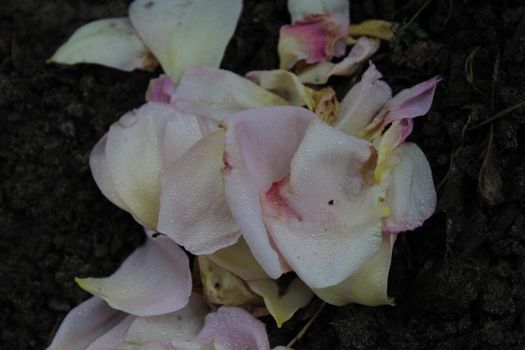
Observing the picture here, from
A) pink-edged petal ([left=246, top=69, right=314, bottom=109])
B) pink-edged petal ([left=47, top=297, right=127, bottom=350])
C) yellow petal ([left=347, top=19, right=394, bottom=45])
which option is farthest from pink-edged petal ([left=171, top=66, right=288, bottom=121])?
pink-edged petal ([left=47, top=297, right=127, bottom=350])

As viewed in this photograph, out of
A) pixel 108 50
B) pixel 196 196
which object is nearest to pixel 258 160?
pixel 196 196

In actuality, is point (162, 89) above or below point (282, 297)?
above

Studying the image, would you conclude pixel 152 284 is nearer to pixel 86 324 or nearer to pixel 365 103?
pixel 86 324

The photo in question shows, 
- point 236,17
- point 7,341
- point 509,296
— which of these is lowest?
point 7,341

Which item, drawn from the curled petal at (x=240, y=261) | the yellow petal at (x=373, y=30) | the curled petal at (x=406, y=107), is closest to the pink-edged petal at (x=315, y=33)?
the yellow petal at (x=373, y=30)

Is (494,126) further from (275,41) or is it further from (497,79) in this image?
(275,41)

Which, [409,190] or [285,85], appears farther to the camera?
[285,85]

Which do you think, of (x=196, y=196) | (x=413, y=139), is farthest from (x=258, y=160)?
(x=413, y=139)

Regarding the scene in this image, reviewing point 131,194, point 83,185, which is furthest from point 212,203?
point 83,185
